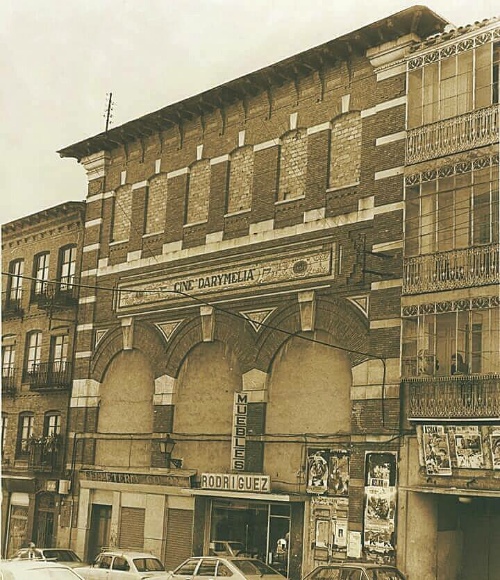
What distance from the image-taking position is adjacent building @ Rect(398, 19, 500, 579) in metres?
20.3

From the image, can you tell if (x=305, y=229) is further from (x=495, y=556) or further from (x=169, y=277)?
(x=495, y=556)

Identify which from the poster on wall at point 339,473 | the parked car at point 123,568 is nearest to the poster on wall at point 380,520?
the poster on wall at point 339,473

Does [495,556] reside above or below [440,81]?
below

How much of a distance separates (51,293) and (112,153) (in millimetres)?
6027

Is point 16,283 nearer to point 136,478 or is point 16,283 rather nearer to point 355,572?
point 136,478

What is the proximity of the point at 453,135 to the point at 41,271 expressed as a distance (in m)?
20.5

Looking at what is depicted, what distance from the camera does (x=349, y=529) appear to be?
73.9 feet

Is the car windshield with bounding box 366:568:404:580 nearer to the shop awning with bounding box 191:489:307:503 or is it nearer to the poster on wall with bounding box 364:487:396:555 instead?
the poster on wall with bounding box 364:487:396:555

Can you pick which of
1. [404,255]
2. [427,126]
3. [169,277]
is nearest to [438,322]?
[404,255]

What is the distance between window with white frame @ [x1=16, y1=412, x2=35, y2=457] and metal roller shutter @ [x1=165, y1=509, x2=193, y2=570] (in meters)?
9.57

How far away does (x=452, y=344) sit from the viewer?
21062 millimetres

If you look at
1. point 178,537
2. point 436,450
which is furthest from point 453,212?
point 178,537

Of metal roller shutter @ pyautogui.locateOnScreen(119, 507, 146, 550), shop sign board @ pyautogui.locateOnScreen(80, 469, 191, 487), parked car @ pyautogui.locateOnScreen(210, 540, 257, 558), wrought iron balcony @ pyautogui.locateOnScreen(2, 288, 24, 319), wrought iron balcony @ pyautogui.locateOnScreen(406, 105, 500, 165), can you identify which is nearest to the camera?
wrought iron balcony @ pyautogui.locateOnScreen(406, 105, 500, 165)

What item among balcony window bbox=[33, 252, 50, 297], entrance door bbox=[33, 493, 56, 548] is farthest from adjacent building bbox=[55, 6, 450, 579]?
balcony window bbox=[33, 252, 50, 297]
